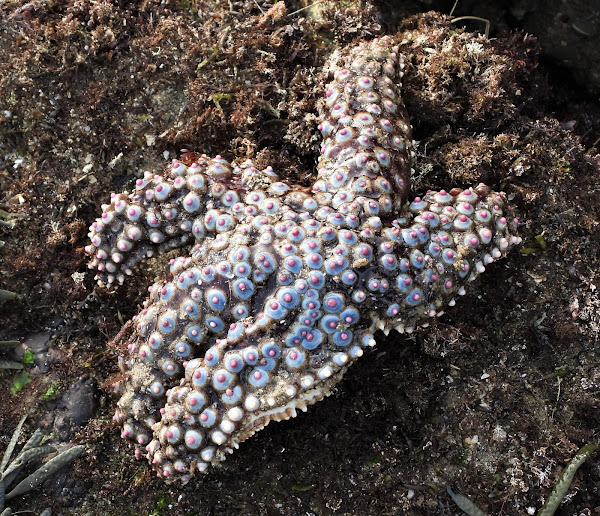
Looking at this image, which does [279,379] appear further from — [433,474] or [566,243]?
[566,243]

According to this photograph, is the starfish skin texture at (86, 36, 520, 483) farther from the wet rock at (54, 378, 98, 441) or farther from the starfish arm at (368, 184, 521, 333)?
the wet rock at (54, 378, 98, 441)

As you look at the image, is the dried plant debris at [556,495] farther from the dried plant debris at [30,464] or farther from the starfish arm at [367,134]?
the dried plant debris at [30,464]

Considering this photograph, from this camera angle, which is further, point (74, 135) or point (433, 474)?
point (74, 135)

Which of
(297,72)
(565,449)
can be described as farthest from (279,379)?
(297,72)

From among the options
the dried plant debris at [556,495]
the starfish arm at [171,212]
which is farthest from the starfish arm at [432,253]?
the dried plant debris at [556,495]

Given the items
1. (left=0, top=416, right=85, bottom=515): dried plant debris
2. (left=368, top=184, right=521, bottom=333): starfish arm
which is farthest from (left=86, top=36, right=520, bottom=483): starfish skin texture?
(left=0, top=416, right=85, bottom=515): dried plant debris

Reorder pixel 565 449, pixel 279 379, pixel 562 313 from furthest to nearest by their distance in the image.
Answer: pixel 562 313, pixel 565 449, pixel 279 379
